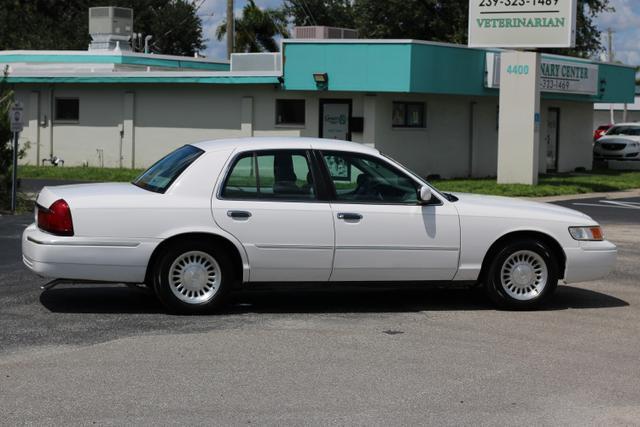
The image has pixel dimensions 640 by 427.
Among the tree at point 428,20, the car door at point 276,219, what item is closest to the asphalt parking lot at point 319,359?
the car door at point 276,219

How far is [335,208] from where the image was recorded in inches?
365

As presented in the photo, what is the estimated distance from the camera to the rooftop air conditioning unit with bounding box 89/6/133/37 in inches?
1464

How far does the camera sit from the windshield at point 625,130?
40.8 m

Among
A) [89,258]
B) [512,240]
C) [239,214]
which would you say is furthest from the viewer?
[512,240]

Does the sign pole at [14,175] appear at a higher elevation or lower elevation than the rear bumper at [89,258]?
higher

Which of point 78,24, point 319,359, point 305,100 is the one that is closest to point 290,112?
point 305,100

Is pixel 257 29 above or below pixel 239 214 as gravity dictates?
above

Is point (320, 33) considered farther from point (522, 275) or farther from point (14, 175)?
point (522, 275)

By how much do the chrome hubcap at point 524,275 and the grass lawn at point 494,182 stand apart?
15.0 m

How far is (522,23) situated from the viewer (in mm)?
25500

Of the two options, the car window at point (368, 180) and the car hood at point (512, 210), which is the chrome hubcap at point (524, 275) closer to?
the car hood at point (512, 210)

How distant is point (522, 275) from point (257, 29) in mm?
46734

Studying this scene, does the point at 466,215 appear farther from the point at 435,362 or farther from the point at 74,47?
the point at 74,47

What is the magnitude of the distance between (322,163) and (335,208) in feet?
1.54
